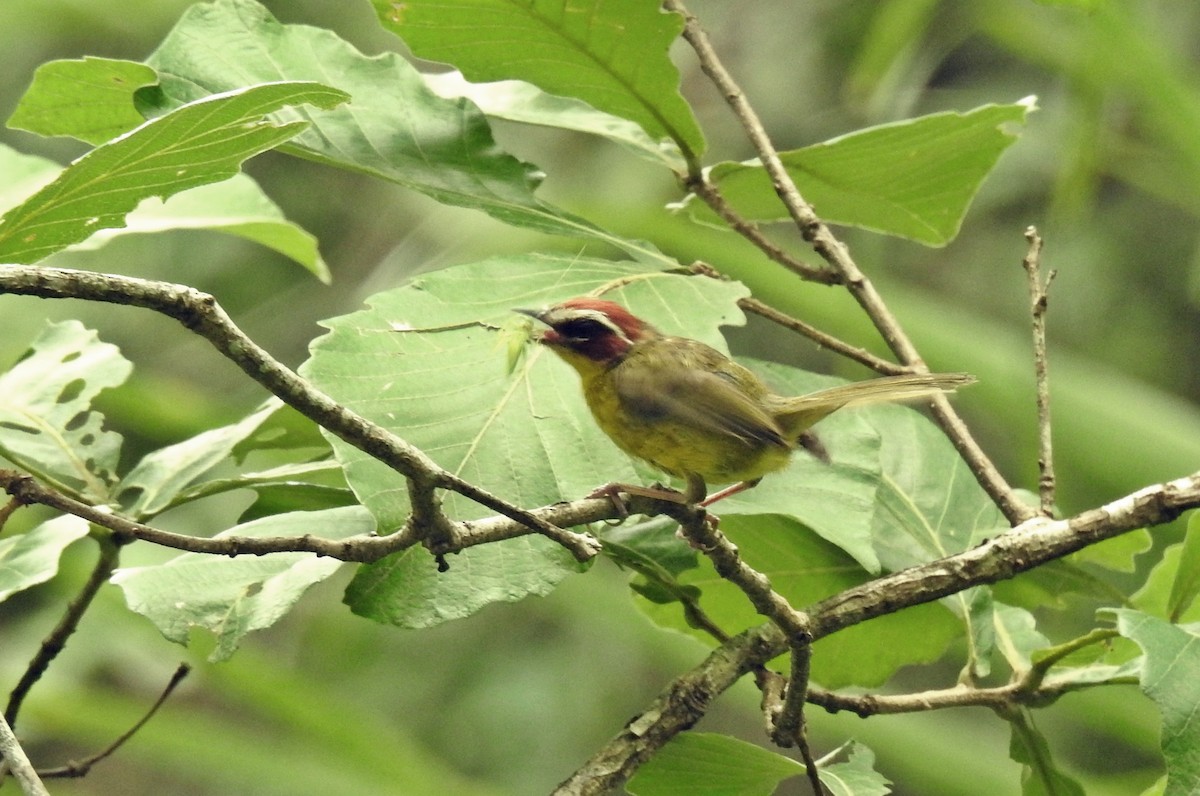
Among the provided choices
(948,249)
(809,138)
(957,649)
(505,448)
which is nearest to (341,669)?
(957,649)

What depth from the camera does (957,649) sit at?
3.81m

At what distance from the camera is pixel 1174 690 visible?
4.95 ft

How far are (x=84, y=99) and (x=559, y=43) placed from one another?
0.69 metres

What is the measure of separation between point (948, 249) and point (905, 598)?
5.70m

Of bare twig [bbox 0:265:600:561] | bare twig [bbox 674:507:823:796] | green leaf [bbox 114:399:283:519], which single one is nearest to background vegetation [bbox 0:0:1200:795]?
green leaf [bbox 114:399:283:519]

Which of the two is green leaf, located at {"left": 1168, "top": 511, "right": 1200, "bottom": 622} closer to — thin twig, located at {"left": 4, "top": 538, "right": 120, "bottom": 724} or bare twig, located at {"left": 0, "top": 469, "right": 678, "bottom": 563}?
bare twig, located at {"left": 0, "top": 469, "right": 678, "bottom": 563}

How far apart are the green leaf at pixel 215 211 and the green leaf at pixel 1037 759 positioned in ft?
4.05

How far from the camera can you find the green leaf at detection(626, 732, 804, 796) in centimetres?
169

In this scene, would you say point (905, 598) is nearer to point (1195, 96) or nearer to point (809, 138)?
point (1195, 96)

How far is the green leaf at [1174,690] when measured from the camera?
4.88ft

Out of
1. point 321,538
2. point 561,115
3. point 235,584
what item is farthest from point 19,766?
point 561,115

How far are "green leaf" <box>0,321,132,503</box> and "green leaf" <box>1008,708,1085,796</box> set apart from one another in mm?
1266

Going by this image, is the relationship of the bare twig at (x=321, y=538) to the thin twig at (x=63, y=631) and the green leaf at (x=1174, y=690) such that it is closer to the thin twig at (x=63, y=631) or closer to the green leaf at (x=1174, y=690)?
the thin twig at (x=63, y=631)

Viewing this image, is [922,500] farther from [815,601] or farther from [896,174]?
[896,174]
